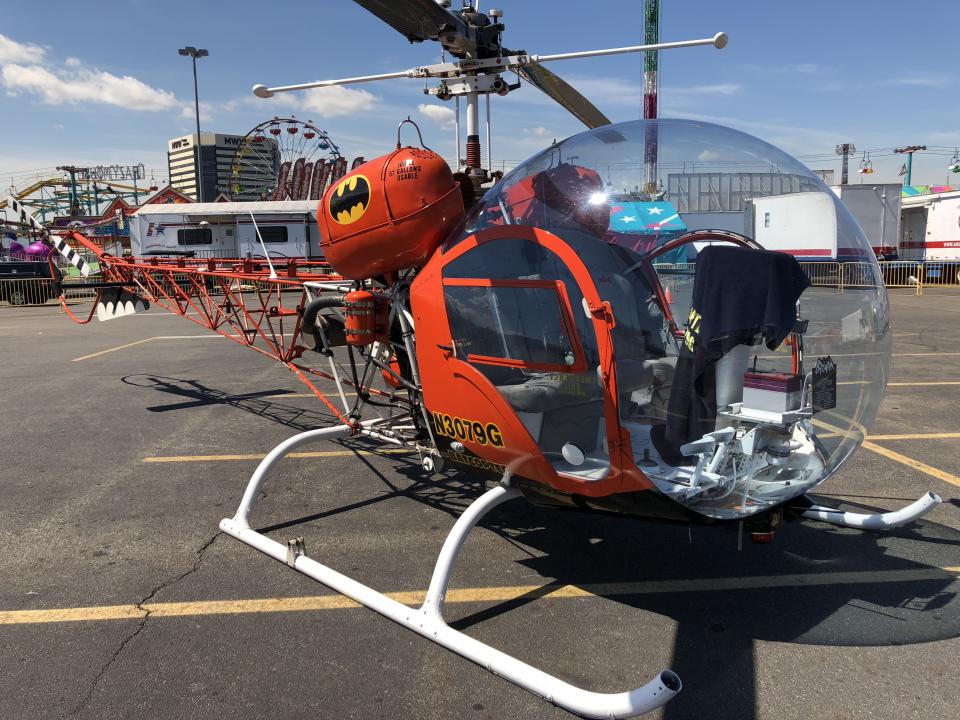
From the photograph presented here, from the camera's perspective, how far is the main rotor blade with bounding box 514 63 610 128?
17.7 feet

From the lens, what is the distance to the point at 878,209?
100 ft

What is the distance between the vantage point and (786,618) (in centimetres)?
340

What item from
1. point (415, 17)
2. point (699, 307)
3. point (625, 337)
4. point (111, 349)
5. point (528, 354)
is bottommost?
point (111, 349)

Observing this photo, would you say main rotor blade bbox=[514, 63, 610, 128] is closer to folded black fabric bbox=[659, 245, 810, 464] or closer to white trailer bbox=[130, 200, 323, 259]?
folded black fabric bbox=[659, 245, 810, 464]

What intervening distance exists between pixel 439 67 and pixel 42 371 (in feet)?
29.4

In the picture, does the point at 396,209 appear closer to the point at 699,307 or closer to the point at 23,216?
the point at 699,307

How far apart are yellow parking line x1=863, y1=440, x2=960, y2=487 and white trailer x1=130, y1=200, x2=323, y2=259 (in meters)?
28.2

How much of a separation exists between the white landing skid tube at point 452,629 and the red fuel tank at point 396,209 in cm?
151

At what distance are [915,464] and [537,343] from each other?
14.4 ft

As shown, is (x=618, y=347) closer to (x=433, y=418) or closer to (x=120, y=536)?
(x=433, y=418)

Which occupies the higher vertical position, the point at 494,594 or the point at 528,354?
the point at 528,354

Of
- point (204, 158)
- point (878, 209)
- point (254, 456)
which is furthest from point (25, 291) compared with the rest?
point (204, 158)

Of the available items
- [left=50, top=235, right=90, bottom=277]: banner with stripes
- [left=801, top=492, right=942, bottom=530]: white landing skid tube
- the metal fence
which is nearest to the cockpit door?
[left=801, top=492, right=942, bottom=530]: white landing skid tube

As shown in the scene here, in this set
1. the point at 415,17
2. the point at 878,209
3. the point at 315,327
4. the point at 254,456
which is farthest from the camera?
the point at 878,209
